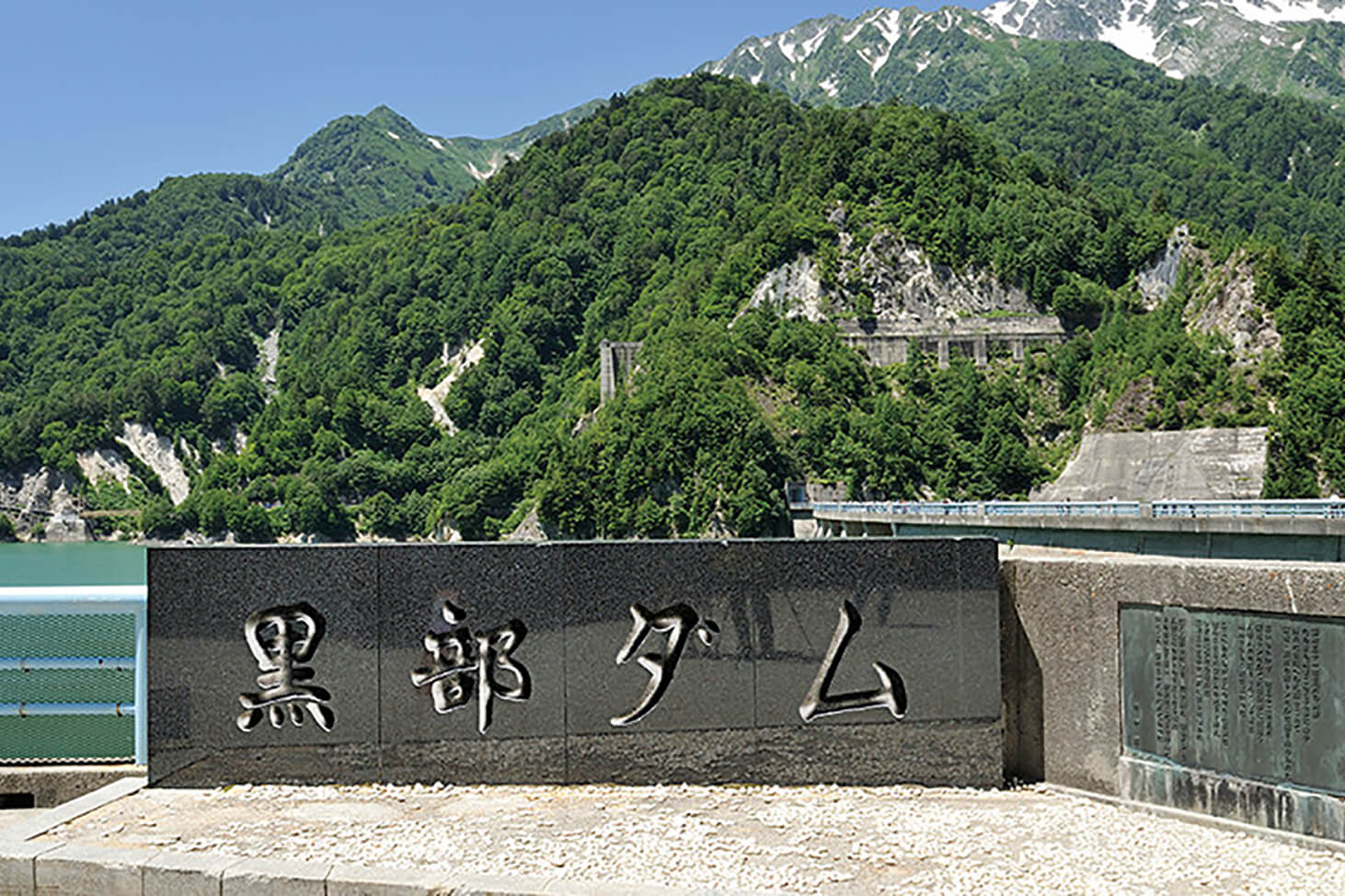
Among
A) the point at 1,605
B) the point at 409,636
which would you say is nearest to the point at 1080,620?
the point at 409,636

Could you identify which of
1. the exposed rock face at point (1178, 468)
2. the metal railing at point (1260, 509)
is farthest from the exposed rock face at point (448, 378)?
the metal railing at point (1260, 509)

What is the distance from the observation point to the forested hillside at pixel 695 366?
104750 mm

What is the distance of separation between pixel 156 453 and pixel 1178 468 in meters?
147

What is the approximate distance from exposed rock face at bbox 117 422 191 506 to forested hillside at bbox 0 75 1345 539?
4.58 ft

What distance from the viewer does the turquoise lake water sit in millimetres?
89875

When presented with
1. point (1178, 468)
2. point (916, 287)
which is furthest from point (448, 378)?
point (1178, 468)

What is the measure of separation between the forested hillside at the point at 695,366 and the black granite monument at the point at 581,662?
69905 mm

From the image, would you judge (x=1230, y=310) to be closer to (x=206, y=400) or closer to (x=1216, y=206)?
(x=1216, y=206)

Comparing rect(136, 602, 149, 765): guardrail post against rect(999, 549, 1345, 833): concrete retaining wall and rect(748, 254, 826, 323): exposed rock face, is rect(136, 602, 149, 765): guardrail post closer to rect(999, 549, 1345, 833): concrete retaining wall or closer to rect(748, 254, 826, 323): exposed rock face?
rect(999, 549, 1345, 833): concrete retaining wall

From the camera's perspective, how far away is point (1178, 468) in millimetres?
76125

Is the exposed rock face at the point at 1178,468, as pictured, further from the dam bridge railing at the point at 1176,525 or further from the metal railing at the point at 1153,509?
the dam bridge railing at the point at 1176,525

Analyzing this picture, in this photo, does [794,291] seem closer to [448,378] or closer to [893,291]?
[893,291]

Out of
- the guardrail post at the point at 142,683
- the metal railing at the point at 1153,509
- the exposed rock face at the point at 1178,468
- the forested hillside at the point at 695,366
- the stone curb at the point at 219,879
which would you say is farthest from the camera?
the forested hillside at the point at 695,366

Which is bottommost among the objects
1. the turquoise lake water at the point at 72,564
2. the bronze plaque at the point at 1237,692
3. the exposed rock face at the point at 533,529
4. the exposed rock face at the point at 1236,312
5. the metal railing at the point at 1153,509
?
the turquoise lake water at the point at 72,564
